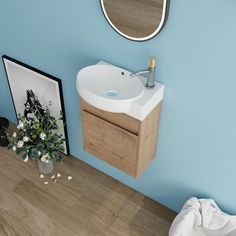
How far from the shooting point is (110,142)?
196 cm

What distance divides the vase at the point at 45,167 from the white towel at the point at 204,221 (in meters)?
1.04

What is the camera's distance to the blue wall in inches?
60.8

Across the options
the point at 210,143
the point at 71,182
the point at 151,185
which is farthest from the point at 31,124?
the point at 210,143

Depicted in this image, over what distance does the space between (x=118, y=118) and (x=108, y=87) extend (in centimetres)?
17

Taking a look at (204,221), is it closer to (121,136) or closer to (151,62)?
(121,136)

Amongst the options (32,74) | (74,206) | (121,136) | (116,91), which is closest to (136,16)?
(116,91)

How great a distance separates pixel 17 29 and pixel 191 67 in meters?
1.16

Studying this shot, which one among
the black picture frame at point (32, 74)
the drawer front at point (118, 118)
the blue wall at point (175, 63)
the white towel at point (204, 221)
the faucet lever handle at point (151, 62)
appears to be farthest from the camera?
the black picture frame at point (32, 74)

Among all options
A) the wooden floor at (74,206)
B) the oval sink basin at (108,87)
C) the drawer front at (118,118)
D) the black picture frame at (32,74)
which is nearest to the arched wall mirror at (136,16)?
the oval sink basin at (108,87)

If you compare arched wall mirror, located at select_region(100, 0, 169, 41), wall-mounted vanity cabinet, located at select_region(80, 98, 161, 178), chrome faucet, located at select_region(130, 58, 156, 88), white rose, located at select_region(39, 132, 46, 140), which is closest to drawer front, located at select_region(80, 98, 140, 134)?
wall-mounted vanity cabinet, located at select_region(80, 98, 161, 178)

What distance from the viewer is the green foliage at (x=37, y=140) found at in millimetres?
2381

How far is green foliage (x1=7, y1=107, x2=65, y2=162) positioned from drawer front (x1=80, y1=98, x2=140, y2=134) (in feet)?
1.91

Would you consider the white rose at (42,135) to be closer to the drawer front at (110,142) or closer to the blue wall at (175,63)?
the blue wall at (175,63)

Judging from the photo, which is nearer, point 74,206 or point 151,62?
point 151,62
